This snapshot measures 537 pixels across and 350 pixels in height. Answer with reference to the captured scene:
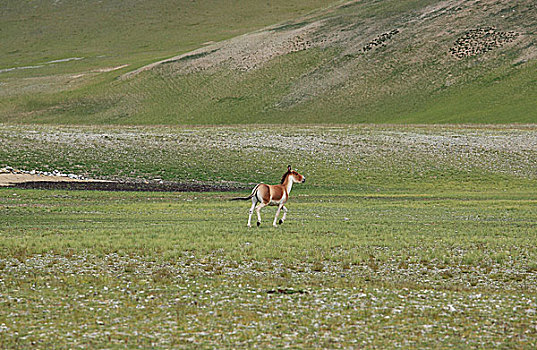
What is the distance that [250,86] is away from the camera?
5891 inches

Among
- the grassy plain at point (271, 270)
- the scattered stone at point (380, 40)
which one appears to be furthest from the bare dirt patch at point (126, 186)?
the scattered stone at point (380, 40)

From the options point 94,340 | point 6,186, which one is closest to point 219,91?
point 6,186

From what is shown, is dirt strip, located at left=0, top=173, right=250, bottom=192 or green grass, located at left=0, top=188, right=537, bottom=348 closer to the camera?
green grass, located at left=0, top=188, right=537, bottom=348

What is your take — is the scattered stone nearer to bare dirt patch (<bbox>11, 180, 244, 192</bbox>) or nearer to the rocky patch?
the rocky patch

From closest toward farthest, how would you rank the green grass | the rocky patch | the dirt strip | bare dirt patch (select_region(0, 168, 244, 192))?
the green grass < the dirt strip < bare dirt patch (select_region(0, 168, 244, 192)) < the rocky patch

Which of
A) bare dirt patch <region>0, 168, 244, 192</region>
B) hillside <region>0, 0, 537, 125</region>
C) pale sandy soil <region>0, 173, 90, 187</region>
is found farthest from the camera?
hillside <region>0, 0, 537, 125</region>

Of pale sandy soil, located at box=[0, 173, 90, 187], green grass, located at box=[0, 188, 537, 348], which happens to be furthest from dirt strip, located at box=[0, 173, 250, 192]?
green grass, located at box=[0, 188, 537, 348]

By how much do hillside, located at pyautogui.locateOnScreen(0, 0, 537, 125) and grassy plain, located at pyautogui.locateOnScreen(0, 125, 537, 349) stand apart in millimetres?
80175

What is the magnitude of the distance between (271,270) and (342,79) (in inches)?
4993

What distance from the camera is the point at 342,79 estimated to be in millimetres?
142625

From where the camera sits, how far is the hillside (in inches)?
5005

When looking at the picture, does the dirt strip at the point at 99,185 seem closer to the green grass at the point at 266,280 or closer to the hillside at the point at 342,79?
the green grass at the point at 266,280

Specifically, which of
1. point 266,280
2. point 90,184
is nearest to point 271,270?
point 266,280

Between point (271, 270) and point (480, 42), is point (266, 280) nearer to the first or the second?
point (271, 270)
